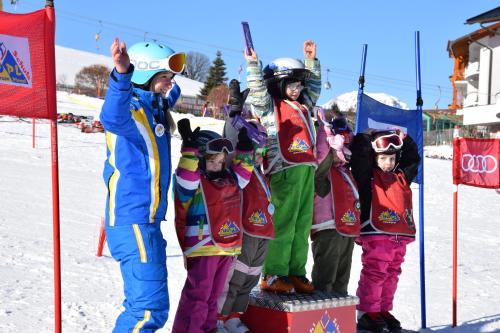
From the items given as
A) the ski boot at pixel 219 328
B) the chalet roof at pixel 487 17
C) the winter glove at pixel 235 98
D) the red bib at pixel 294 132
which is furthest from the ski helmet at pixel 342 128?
the chalet roof at pixel 487 17

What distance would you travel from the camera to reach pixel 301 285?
4.68 meters

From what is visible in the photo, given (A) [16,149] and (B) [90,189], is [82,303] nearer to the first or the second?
(B) [90,189]

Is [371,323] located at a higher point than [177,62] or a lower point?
lower

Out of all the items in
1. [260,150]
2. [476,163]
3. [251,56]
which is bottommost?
[476,163]

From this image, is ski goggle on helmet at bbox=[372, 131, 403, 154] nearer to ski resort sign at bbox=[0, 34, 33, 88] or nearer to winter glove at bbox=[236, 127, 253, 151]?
winter glove at bbox=[236, 127, 253, 151]

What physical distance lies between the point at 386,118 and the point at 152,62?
3.04m

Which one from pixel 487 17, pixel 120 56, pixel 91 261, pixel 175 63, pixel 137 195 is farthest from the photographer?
pixel 487 17

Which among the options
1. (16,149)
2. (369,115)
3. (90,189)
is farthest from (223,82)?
(369,115)


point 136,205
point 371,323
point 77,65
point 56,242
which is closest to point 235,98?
point 136,205

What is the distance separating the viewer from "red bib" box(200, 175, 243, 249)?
407 cm

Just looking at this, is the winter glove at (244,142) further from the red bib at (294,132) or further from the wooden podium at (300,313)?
the wooden podium at (300,313)

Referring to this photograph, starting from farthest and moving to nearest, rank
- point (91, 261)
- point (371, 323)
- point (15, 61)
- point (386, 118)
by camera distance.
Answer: point (91, 261) < point (386, 118) < point (371, 323) < point (15, 61)

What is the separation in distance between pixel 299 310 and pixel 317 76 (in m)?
2.01

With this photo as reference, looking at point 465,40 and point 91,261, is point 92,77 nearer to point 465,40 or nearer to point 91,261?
point 465,40
